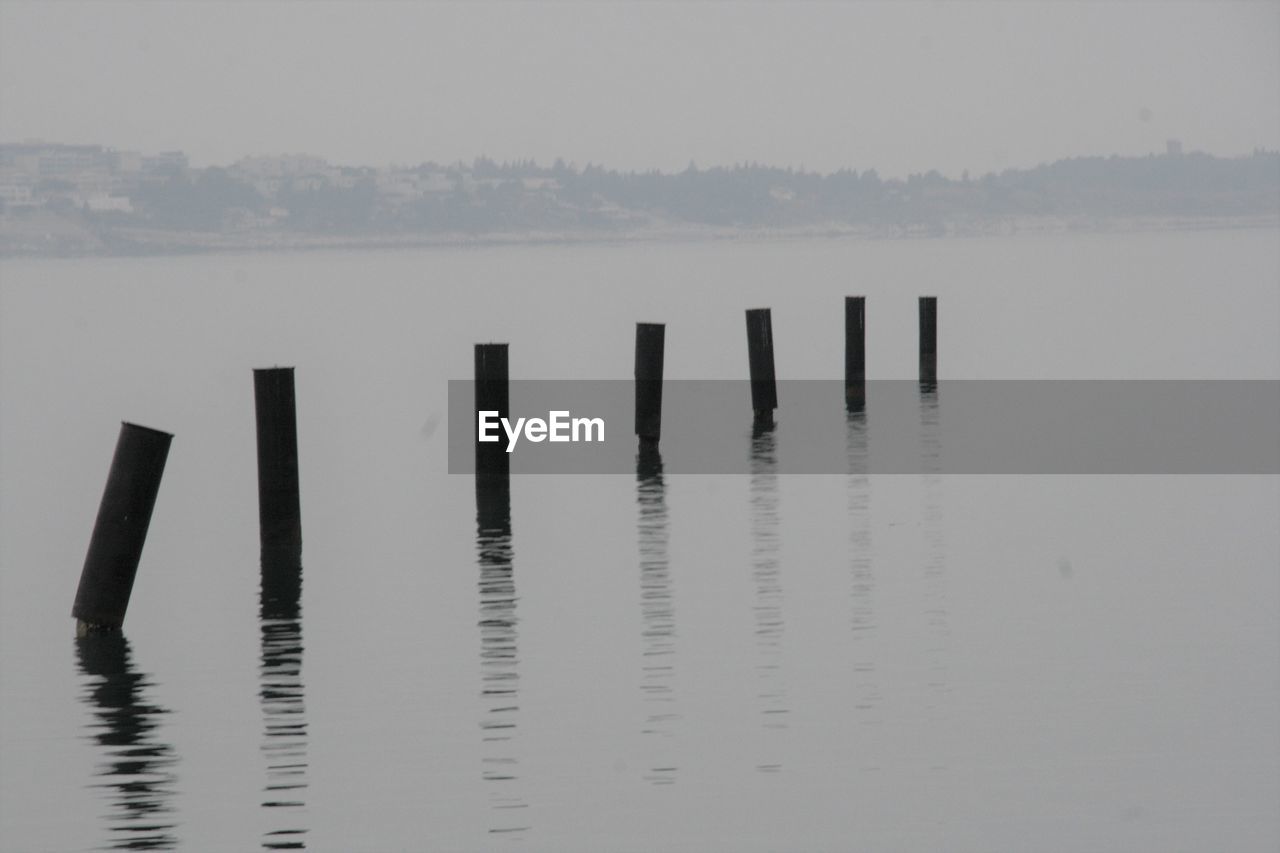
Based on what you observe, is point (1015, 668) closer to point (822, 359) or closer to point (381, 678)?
point (381, 678)

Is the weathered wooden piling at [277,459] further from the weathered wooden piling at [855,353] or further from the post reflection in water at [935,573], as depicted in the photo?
the weathered wooden piling at [855,353]

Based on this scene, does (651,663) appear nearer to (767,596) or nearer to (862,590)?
(767,596)

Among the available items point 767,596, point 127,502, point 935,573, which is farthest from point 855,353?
point 127,502

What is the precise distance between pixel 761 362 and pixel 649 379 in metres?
3.70

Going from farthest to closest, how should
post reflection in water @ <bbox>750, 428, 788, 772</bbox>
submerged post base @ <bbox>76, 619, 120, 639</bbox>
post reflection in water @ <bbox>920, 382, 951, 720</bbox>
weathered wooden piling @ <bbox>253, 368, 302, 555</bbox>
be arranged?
weathered wooden piling @ <bbox>253, 368, 302, 555</bbox>, submerged post base @ <bbox>76, 619, 120, 639</bbox>, post reflection in water @ <bbox>920, 382, 951, 720</bbox>, post reflection in water @ <bbox>750, 428, 788, 772</bbox>

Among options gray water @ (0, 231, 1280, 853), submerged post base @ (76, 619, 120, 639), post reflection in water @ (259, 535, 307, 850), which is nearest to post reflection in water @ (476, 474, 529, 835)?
gray water @ (0, 231, 1280, 853)

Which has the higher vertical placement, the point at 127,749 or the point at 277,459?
the point at 277,459

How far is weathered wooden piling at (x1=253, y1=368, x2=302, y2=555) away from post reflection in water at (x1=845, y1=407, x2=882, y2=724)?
4555 millimetres

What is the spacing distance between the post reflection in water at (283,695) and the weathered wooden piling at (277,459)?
12 centimetres

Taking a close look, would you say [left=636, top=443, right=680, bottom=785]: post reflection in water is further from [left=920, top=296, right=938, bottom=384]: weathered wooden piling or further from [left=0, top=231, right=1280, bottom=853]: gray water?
[left=920, top=296, right=938, bottom=384]: weathered wooden piling

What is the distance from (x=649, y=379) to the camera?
2192cm

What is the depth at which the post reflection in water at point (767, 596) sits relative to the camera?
1003cm

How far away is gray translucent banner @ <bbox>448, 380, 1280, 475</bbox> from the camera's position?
21781 millimetres

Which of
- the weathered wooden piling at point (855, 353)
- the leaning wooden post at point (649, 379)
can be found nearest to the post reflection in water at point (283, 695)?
the leaning wooden post at point (649, 379)
